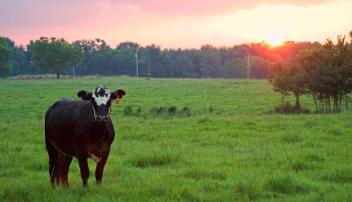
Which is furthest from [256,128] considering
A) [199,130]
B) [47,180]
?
[47,180]

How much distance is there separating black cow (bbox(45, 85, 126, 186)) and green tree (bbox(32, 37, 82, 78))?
344 ft

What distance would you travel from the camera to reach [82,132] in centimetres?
982

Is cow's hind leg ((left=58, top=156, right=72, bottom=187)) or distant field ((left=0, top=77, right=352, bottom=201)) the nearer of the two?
distant field ((left=0, top=77, right=352, bottom=201))

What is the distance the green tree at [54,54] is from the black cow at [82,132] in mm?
104904

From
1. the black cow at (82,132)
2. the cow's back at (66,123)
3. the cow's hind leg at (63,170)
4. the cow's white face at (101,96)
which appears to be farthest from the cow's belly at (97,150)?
the cow's hind leg at (63,170)

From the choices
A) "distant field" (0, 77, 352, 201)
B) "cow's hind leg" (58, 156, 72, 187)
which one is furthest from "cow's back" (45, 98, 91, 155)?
"distant field" (0, 77, 352, 201)

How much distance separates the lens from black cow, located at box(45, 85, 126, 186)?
9539 millimetres

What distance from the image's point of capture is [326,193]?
31.7ft

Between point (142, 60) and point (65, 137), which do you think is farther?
point (142, 60)

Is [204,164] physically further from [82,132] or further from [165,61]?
[165,61]

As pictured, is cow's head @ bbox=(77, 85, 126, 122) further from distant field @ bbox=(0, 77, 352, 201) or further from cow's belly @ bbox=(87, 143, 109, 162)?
distant field @ bbox=(0, 77, 352, 201)

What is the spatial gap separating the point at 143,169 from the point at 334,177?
15.2 ft

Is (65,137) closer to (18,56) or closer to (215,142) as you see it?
(215,142)

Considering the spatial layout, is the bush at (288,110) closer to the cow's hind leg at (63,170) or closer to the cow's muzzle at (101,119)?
the cow's hind leg at (63,170)
